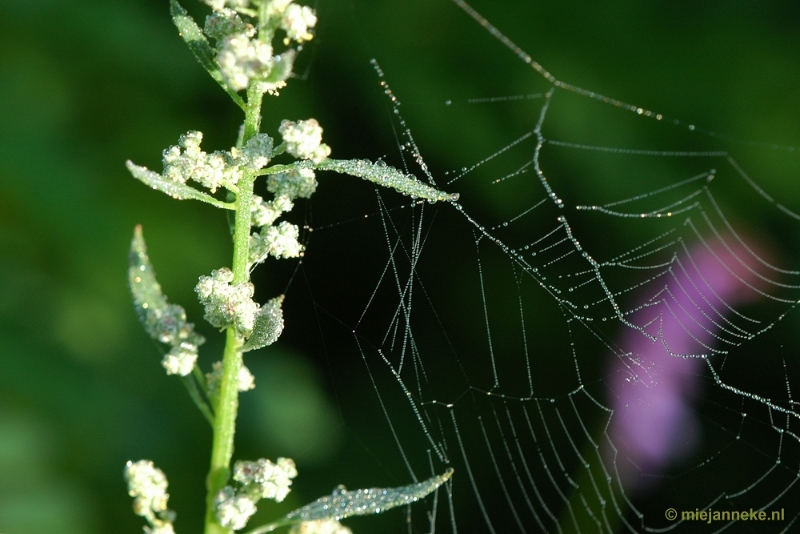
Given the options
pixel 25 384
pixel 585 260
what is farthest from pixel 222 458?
pixel 585 260

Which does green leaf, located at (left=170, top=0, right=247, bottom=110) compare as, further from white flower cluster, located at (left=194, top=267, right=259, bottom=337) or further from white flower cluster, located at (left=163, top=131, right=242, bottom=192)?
white flower cluster, located at (left=194, top=267, right=259, bottom=337)

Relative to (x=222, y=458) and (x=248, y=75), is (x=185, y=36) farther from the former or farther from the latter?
(x=222, y=458)

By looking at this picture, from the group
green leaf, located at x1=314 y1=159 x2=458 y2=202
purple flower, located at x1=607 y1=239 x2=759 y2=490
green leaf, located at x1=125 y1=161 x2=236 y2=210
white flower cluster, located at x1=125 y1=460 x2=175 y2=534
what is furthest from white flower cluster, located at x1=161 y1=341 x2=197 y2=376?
purple flower, located at x1=607 y1=239 x2=759 y2=490

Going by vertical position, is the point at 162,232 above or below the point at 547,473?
above

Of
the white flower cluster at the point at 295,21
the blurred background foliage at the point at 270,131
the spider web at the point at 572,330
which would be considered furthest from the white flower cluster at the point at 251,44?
the spider web at the point at 572,330

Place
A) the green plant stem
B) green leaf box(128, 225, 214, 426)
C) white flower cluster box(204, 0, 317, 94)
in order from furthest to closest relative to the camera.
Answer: green leaf box(128, 225, 214, 426), the green plant stem, white flower cluster box(204, 0, 317, 94)

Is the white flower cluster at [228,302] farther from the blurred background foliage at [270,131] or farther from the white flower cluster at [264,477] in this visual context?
the blurred background foliage at [270,131]

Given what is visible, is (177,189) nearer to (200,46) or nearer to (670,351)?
(200,46)
